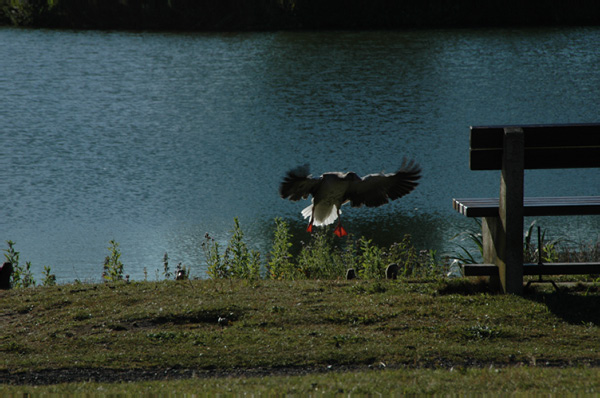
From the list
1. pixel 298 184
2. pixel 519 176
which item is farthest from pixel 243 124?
pixel 519 176

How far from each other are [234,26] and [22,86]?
41.3 ft

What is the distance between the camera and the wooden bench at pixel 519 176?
6703mm

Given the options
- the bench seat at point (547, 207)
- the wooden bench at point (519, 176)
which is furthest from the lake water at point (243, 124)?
the wooden bench at point (519, 176)

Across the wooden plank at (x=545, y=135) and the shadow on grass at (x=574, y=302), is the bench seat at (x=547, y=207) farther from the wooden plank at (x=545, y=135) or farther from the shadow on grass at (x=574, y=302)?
the shadow on grass at (x=574, y=302)

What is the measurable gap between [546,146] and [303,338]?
3.05 meters

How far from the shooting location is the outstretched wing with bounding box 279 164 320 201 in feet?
24.6

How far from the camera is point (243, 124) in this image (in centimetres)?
2128

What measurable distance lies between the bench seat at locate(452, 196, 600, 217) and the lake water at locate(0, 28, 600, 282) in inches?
207

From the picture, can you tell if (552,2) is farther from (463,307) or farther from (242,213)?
(463,307)

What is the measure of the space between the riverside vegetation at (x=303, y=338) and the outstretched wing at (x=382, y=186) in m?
0.95

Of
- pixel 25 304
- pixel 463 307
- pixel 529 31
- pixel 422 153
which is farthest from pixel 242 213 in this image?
pixel 529 31

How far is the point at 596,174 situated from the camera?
16.9 meters

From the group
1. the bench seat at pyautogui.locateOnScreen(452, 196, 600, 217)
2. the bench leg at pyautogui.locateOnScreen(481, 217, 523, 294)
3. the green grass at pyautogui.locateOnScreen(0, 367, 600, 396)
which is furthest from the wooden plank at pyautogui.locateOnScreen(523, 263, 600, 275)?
the green grass at pyautogui.locateOnScreen(0, 367, 600, 396)

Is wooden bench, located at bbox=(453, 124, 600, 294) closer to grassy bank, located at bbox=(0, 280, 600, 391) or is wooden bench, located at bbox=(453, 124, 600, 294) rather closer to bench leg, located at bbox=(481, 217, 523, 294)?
bench leg, located at bbox=(481, 217, 523, 294)
